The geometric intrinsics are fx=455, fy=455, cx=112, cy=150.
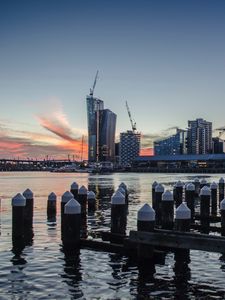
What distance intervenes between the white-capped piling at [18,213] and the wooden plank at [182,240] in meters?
6.29

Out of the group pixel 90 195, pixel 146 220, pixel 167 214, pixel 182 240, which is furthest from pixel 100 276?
pixel 90 195

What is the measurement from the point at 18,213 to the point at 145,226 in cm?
663

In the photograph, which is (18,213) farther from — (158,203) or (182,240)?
(158,203)

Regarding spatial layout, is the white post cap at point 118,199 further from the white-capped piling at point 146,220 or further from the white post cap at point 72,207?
the white-capped piling at point 146,220

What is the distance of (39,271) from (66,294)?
2.92 m

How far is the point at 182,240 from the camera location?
1423cm

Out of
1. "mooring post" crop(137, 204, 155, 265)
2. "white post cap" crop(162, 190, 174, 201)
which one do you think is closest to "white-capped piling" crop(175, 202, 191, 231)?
"mooring post" crop(137, 204, 155, 265)

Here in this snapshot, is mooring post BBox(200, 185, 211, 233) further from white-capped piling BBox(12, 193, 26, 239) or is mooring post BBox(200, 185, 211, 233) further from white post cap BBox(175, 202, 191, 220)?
white-capped piling BBox(12, 193, 26, 239)

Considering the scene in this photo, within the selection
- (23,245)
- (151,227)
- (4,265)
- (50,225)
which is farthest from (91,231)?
(151,227)

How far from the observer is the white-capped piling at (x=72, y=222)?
17.5 m

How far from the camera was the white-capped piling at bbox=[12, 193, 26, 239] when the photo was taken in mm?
19531

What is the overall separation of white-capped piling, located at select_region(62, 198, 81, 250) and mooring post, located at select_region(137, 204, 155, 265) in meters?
3.02

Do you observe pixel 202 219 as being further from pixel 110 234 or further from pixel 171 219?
pixel 110 234

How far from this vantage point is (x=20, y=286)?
47.0ft
